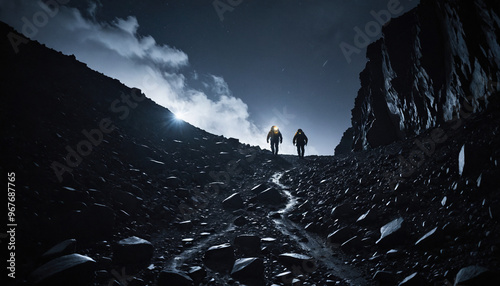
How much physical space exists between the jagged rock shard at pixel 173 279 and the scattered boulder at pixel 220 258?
873 mm

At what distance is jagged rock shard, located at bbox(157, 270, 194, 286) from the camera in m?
4.10

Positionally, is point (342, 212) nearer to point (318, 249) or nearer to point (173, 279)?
point (318, 249)

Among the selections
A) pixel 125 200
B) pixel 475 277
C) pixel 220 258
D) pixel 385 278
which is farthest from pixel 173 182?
pixel 475 277

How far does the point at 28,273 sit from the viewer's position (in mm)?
3611

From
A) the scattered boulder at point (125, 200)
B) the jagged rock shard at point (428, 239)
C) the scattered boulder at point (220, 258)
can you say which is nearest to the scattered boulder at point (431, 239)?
the jagged rock shard at point (428, 239)

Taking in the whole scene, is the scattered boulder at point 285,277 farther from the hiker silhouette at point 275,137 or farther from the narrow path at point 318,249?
the hiker silhouette at point 275,137

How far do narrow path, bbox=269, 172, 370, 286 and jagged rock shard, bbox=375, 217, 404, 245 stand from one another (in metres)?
1.00

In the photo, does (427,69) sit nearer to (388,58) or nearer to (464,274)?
(388,58)

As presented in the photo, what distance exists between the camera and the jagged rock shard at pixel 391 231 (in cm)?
491

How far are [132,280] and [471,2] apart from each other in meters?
11.9

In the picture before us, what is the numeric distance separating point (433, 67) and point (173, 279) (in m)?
13.0

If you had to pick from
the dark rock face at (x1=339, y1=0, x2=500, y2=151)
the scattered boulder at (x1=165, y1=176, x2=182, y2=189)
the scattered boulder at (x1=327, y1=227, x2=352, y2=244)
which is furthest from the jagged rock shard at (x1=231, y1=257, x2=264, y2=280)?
the dark rock face at (x1=339, y1=0, x2=500, y2=151)

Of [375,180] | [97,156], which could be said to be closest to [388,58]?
[375,180]

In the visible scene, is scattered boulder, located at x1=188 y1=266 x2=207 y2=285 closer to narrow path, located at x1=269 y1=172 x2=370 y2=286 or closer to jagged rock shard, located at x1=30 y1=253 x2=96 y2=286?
jagged rock shard, located at x1=30 y1=253 x2=96 y2=286
